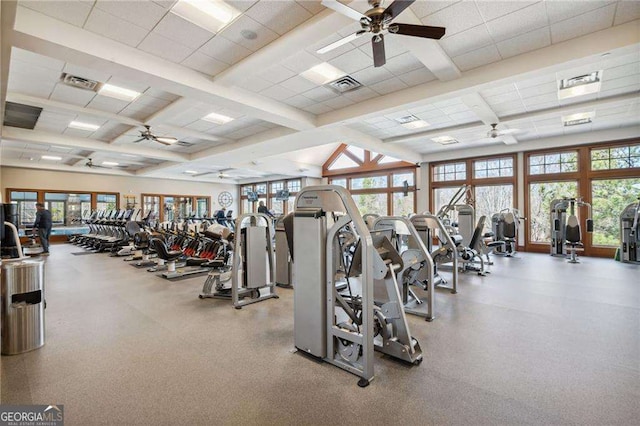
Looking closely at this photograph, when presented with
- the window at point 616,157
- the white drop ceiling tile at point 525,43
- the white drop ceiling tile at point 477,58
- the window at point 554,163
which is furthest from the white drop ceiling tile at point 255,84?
the window at point 616,157

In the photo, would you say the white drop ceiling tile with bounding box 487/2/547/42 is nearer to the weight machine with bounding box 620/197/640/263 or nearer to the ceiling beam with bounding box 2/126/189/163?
the weight machine with bounding box 620/197/640/263

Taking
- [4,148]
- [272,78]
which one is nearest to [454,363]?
[272,78]

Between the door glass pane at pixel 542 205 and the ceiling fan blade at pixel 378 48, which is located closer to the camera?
the ceiling fan blade at pixel 378 48

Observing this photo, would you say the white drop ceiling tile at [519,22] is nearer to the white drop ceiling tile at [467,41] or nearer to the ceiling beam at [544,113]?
the white drop ceiling tile at [467,41]

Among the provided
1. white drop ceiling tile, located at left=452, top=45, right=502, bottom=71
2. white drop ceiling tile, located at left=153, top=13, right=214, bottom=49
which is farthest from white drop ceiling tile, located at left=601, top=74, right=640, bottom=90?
white drop ceiling tile, located at left=153, top=13, right=214, bottom=49

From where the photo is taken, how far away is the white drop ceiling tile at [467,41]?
3795mm

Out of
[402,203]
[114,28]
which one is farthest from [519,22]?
[402,203]

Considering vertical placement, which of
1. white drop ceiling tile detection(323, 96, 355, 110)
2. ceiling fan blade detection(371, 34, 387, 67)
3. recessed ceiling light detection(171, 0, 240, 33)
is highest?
recessed ceiling light detection(171, 0, 240, 33)

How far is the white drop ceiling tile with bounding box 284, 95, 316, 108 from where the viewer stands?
588 centimetres

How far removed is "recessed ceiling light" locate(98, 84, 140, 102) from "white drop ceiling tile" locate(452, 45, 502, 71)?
5.65 meters

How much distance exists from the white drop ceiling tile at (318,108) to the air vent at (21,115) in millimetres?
5659

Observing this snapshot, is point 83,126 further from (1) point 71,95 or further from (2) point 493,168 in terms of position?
(2) point 493,168

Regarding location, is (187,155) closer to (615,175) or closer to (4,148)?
(4,148)

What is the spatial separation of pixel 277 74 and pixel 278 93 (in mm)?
751
